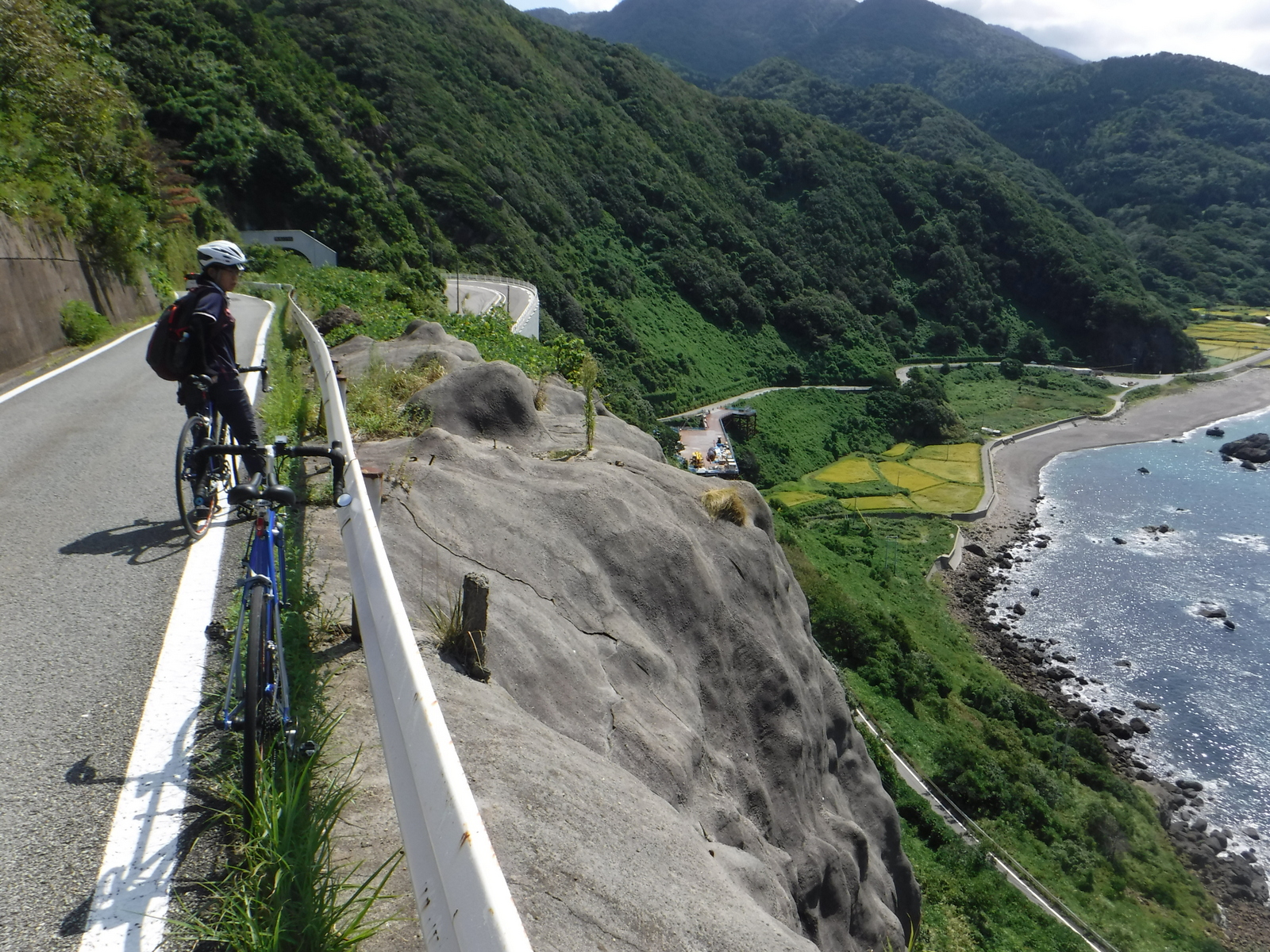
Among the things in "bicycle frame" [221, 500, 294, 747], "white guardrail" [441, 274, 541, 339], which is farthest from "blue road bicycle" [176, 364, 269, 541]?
"white guardrail" [441, 274, 541, 339]

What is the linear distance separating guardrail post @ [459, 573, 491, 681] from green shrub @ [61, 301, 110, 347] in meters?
12.1

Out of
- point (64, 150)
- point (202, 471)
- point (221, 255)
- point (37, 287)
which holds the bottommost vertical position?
point (202, 471)

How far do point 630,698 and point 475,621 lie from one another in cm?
233

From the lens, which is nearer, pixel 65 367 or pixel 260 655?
pixel 260 655

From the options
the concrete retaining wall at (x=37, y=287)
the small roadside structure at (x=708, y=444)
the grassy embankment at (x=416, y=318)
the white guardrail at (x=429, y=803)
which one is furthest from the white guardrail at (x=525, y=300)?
the white guardrail at (x=429, y=803)

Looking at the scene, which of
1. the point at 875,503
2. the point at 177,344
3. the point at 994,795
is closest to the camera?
the point at 177,344

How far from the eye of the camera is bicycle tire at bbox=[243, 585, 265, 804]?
9.30ft

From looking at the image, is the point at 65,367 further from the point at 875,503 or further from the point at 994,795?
the point at 875,503

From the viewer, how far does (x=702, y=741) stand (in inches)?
293

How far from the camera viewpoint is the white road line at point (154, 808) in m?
2.71

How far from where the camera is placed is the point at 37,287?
12414 millimetres

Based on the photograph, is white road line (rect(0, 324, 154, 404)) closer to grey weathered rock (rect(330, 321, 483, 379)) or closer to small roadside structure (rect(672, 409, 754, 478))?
grey weathered rock (rect(330, 321, 483, 379))

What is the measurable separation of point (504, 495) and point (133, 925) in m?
5.06

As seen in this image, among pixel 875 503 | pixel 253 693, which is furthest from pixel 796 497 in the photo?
pixel 253 693
